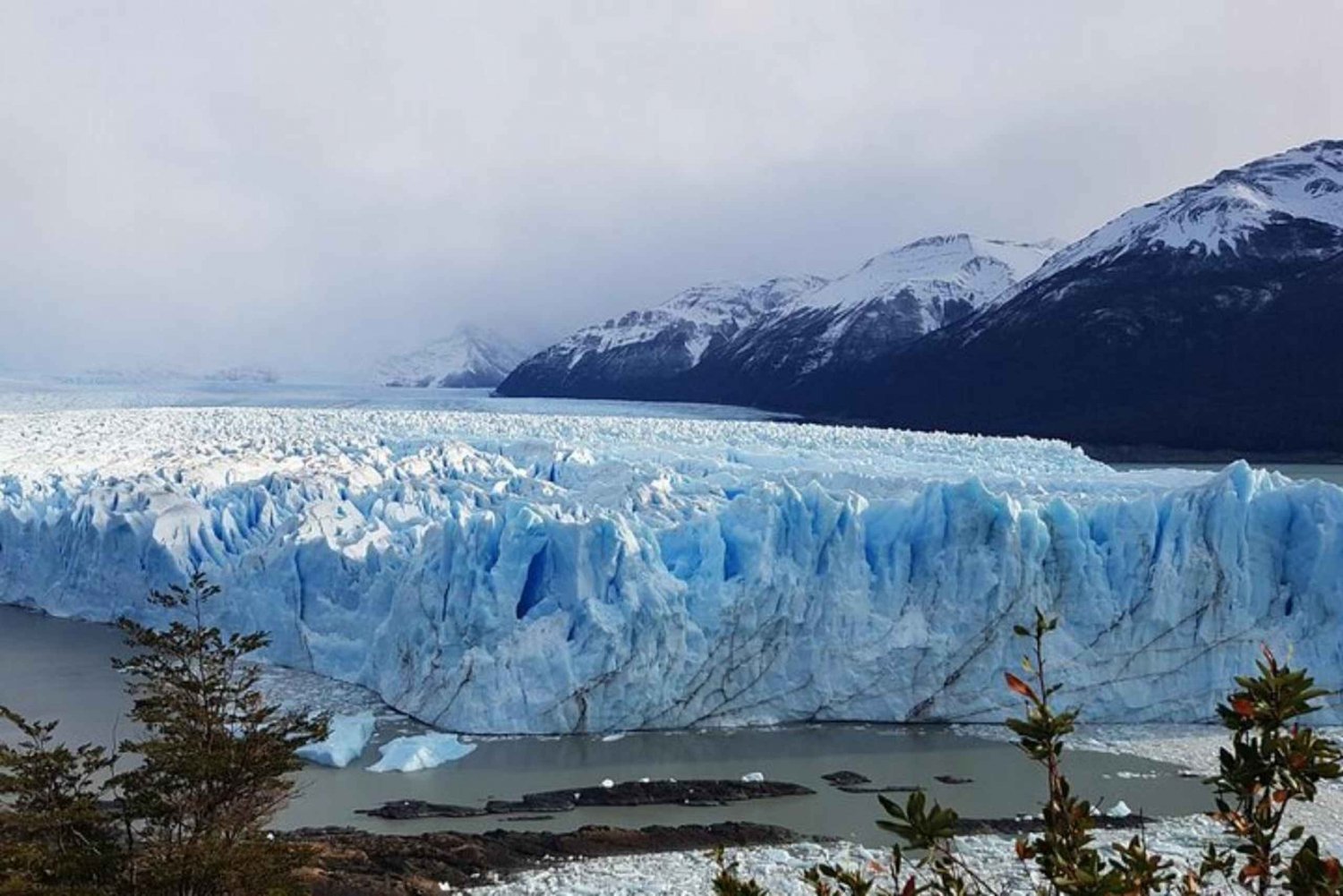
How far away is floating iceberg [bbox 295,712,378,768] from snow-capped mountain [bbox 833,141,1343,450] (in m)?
34.0

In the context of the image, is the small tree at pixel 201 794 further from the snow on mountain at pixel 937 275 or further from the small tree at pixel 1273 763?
the snow on mountain at pixel 937 275

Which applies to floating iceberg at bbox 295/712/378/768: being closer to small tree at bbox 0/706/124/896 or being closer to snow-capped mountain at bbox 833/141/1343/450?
small tree at bbox 0/706/124/896

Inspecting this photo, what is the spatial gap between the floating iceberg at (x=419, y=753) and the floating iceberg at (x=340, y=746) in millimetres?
255

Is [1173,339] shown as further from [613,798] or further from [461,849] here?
[461,849]

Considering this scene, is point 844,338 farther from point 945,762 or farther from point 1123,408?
point 945,762

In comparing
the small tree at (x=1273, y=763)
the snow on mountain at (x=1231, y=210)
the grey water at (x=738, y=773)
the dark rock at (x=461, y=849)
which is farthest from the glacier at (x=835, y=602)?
the snow on mountain at (x=1231, y=210)

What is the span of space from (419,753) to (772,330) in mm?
61883

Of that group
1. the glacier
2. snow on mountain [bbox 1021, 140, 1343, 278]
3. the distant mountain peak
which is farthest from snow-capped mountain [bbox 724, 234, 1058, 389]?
the glacier

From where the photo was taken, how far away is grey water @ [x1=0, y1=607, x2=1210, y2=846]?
30.1ft

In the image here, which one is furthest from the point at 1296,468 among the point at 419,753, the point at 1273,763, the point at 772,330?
the point at 772,330

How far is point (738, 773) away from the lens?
10234 mm

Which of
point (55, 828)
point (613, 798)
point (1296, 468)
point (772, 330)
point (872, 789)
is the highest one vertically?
point (772, 330)

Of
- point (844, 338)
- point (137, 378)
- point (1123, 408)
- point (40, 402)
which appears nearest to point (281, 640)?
point (40, 402)

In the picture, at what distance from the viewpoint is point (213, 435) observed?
23.6 meters
